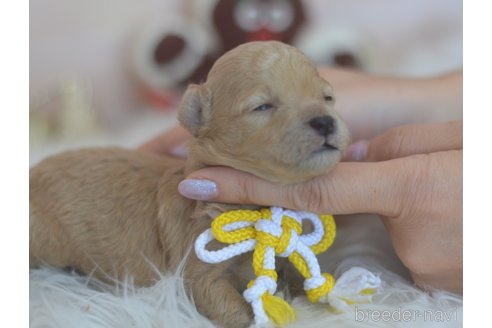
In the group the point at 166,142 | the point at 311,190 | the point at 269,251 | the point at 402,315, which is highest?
the point at 166,142

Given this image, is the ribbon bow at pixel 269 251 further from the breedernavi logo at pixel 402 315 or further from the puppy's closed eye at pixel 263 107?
the puppy's closed eye at pixel 263 107

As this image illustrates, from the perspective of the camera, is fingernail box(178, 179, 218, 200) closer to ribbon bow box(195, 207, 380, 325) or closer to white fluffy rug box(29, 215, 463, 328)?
ribbon bow box(195, 207, 380, 325)

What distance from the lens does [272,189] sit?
0.98 meters

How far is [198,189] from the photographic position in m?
1.00

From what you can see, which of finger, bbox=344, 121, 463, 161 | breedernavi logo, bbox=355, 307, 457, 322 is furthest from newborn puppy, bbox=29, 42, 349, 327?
finger, bbox=344, 121, 463, 161

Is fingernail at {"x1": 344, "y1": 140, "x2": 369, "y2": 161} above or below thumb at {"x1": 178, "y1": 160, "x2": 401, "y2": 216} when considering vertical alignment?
above

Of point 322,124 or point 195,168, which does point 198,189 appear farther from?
point 322,124

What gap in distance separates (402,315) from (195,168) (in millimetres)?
476

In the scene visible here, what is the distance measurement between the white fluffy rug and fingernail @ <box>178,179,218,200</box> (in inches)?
6.1

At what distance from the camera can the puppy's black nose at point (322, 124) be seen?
0.87m

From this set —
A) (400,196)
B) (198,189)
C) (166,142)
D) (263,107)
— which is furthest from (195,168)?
(166,142)

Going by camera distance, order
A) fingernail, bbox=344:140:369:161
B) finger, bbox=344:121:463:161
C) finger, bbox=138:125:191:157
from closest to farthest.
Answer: finger, bbox=344:121:463:161 → fingernail, bbox=344:140:369:161 → finger, bbox=138:125:191:157

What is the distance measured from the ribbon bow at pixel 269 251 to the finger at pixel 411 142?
0.37m

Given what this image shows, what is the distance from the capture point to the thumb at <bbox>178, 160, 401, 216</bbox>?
98cm
